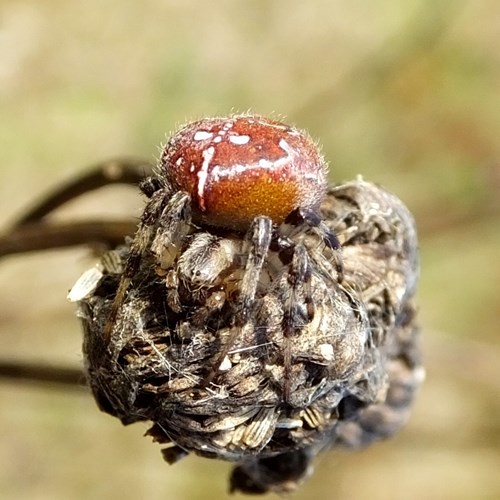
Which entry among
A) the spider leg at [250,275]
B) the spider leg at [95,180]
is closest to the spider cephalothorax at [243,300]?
the spider leg at [250,275]

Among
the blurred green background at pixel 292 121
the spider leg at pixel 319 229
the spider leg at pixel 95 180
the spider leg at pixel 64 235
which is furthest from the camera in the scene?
the blurred green background at pixel 292 121

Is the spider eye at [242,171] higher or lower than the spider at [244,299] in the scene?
higher

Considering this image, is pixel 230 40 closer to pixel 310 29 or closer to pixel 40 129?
pixel 310 29

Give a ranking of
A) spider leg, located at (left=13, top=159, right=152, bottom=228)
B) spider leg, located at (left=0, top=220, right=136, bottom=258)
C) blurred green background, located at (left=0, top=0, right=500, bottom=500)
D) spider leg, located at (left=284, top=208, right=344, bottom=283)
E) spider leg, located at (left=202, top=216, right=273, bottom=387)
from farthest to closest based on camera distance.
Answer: blurred green background, located at (left=0, top=0, right=500, bottom=500), spider leg, located at (left=13, top=159, right=152, bottom=228), spider leg, located at (left=0, top=220, right=136, bottom=258), spider leg, located at (left=284, top=208, right=344, bottom=283), spider leg, located at (left=202, top=216, right=273, bottom=387)

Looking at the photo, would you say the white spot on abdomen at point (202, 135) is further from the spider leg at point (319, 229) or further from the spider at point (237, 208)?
the spider leg at point (319, 229)

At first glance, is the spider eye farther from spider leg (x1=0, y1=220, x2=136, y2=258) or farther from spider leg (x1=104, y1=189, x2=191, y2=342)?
spider leg (x1=0, y1=220, x2=136, y2=258)

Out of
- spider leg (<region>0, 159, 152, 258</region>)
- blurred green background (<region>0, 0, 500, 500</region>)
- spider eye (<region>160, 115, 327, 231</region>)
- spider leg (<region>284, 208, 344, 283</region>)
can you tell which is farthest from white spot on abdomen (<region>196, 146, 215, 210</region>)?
blurred green background (<region>0, 0, 500, 500</region>)

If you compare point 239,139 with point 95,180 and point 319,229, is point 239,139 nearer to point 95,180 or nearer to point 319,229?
point 319,229
